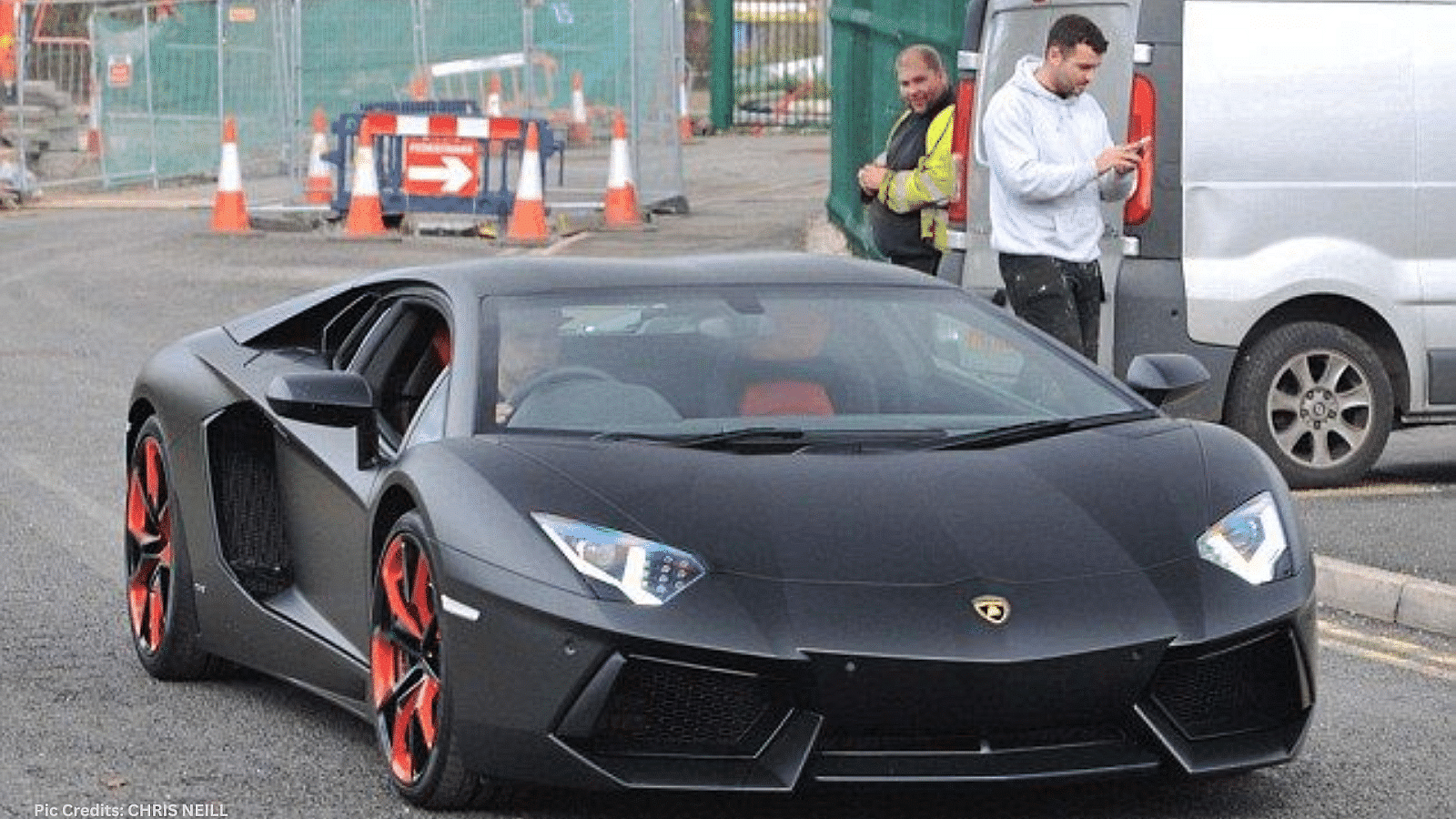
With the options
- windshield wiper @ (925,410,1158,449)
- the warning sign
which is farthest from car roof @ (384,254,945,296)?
the warning sign

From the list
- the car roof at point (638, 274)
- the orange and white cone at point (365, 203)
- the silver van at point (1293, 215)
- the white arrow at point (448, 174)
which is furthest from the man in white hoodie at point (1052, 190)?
the white arrow at point (448, 174)

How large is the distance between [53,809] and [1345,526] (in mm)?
5575

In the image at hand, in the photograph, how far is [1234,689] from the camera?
650 cm

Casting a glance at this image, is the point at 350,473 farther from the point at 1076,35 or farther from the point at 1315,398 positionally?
the point at 1315,398

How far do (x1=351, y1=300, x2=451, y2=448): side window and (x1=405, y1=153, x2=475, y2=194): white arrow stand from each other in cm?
1842

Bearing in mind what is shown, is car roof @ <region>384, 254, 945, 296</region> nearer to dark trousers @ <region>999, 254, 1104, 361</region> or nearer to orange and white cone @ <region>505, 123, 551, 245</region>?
dark trousers @ <region>999, 254, 1104, 361</region>

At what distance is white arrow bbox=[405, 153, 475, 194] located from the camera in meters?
26.3

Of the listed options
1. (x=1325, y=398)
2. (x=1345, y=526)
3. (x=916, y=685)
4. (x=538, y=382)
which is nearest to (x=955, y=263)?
(x=1325, y=398)

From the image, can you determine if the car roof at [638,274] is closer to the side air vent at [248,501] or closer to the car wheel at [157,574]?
the side air vent at [248,501]

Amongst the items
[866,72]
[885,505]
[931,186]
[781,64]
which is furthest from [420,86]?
[885,505]

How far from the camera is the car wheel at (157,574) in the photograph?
835cm

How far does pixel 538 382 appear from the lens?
23.5 ft

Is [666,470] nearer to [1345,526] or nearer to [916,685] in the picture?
[916,685]

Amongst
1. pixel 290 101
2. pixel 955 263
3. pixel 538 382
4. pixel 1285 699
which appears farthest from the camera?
pixel 290 101
